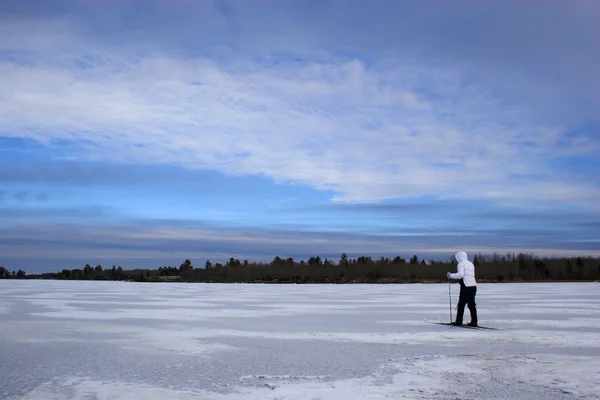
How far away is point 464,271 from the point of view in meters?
11.5

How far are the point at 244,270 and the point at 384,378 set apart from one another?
208 feet

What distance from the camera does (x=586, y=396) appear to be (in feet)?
17.7

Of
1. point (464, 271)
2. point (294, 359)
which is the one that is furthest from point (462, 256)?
point (294, 359)

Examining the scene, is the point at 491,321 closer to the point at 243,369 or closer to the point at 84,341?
the point at 243,369

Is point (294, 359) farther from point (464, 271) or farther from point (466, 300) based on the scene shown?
point (464, 271)

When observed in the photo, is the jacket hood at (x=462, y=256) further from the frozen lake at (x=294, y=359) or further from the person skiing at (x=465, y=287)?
the frozen lake at (x=294, y=359)

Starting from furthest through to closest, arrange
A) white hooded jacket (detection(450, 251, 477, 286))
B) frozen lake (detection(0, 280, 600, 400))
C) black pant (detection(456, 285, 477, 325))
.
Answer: white hooded jacket (detection(450, 251, 477, 286)) → black pant (detection(456, 285, 477, 325)) → frozen lake (detection(0, 280, 600, 400))

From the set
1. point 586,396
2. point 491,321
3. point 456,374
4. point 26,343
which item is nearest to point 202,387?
point 456,374

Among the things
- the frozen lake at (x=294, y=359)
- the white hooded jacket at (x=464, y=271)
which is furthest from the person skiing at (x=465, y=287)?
the frozen lake at (x=294, y=359)

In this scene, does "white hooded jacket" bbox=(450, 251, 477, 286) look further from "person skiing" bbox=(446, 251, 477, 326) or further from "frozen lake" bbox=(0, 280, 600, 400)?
"frozen lake" bbox=(0, 280, 600, 400)

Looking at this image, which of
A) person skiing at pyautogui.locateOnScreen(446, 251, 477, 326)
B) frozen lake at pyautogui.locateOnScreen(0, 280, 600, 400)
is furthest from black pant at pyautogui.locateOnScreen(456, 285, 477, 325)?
frozen lake at pyautogui.locateOnScreen(0, 280, 600, 400)

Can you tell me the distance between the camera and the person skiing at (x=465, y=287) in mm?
11180

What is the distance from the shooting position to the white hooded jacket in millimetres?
11383

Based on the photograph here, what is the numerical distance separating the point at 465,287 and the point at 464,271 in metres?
0.35
